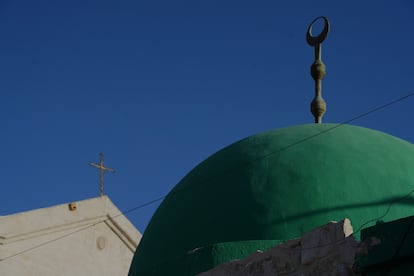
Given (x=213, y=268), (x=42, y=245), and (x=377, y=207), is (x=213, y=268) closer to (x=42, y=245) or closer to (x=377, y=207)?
(x=377, y=207)

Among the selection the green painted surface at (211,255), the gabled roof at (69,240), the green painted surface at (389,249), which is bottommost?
the green painted surface at (389,249)

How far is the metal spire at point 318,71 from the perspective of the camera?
26.9 ft

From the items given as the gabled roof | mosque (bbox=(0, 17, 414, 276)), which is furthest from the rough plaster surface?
the gabled roof

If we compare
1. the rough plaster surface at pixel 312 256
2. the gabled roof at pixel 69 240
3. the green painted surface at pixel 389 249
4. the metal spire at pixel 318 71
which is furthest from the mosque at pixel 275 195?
the gabled roof at pixel 69 240

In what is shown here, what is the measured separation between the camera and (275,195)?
21.3 feet

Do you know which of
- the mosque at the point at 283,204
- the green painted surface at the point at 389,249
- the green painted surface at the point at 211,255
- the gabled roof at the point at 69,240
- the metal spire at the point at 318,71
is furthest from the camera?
the gabled roof at the point at 69,240

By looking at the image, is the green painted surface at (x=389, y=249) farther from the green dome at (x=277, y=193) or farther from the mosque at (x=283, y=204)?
the green dome at (x=277, y=193)

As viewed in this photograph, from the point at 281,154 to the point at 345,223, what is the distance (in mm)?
1976

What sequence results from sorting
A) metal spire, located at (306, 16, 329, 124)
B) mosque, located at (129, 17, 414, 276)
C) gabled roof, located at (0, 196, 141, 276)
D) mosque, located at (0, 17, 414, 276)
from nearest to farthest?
1. mosque, located at (0, 17, 414, 276)
2. mosque, located at (129, 17, 414, 276)
3. metal spire, located at (306, 16, 329, 124)
4. gabled roof, located at (0, 196, 141, 276)

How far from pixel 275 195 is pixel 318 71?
2.17 meters

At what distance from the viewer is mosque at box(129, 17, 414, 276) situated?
622 centimetres

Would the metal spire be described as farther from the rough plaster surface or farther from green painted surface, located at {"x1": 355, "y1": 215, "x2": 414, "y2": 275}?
green painted surface, located at {"x1": 355, "y1": 215, "x2": 414, "y2": 275}

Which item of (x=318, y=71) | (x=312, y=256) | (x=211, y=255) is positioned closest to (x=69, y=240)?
(x=318, y=71)

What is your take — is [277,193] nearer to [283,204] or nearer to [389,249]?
[283,204]
